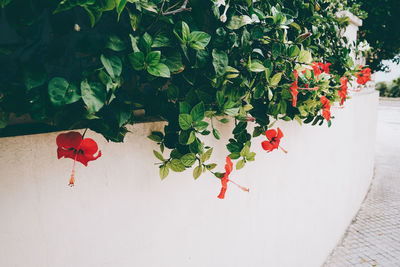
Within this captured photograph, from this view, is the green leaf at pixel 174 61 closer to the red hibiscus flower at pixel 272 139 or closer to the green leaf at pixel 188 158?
the green leaf at pixel 188 158

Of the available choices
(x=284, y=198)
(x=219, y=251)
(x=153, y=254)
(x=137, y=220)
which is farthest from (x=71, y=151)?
(x=284, y=198)

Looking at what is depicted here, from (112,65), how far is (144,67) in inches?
4.2

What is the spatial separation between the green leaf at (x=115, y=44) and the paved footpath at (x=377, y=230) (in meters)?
3.75

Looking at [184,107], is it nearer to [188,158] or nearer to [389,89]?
[188,158]

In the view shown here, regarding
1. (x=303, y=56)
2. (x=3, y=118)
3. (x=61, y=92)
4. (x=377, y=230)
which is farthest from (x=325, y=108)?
(x=377, y=230)

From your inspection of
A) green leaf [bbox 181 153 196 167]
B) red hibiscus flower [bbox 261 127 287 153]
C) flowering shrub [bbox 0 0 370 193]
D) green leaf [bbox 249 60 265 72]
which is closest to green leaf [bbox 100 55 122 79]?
flowering shrub [bbox 0 0 370 193]

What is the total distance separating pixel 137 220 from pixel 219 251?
68 centimetres

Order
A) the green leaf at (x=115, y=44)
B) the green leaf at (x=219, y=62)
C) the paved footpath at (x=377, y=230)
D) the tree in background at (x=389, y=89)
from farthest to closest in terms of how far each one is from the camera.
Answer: the tree in background at (x=389, y=89) → the paved footpath at (x=377, y=230) → the green leaf at (x=219, y=62) → the green leaf at (x=115, y=44)

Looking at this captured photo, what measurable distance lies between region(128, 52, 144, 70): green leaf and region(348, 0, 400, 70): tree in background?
5.16 m

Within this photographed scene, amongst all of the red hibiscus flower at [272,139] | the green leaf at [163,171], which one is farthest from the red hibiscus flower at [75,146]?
the red hibiscus flower at [272,139]

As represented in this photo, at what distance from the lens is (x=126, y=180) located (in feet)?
3.92

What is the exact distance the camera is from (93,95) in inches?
29.0

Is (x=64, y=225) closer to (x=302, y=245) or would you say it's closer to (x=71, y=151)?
(x=71, y=151)

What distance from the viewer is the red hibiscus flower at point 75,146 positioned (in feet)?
2.82
